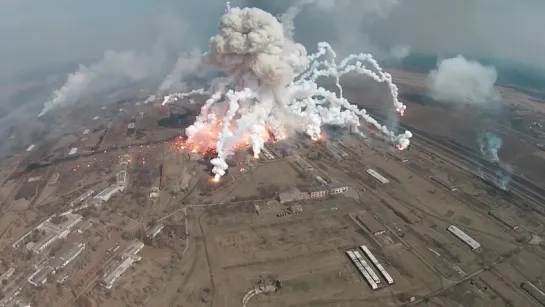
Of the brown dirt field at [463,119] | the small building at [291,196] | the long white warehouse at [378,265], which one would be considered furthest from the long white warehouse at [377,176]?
the brown dirt field at [463,119]

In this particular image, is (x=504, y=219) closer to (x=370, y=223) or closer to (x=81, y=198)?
(x=370, y=223)

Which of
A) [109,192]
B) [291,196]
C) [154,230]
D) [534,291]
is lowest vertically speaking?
[109,192]

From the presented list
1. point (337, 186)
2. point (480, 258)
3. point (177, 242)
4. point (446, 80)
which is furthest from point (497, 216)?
point (446, 80)

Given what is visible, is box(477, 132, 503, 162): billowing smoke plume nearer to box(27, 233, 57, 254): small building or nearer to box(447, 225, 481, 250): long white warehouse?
box(447, 225, 481, 250): long white warehouse

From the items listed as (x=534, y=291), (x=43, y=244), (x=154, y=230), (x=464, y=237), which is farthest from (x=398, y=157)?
(x=43, y=244)

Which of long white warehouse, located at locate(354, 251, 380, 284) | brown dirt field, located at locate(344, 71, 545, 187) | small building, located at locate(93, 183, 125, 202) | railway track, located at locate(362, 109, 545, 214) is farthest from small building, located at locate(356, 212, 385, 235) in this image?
small building, located at locate(93, 183, 125, 202)

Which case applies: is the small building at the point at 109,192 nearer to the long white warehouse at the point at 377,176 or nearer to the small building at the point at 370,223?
the small building at the point at 370,223
